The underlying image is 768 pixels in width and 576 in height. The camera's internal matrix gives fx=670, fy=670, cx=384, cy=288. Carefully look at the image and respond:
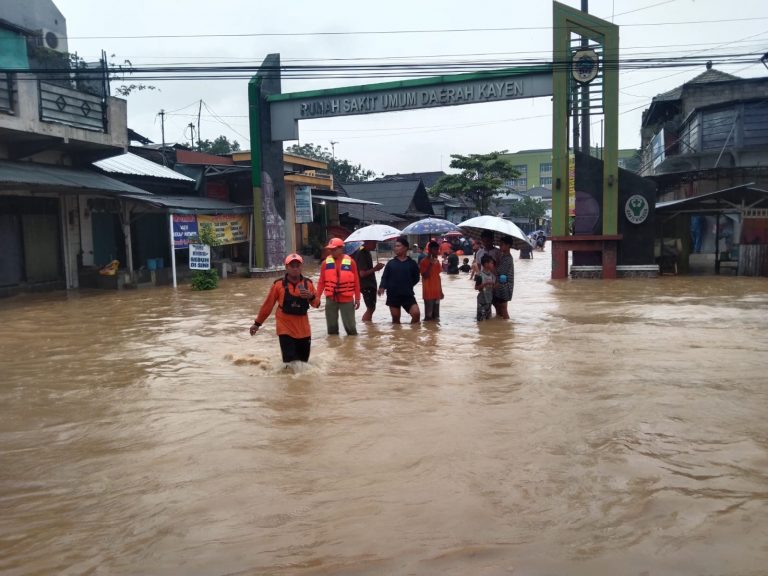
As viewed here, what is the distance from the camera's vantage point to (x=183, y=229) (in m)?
20.5

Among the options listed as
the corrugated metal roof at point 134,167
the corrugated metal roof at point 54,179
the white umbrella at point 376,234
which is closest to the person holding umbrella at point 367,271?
the white umbrella at point 376,234

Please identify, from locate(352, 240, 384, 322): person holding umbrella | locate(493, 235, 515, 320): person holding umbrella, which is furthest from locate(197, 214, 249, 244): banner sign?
locate(493, 235, 515, 320): person holding umbrella

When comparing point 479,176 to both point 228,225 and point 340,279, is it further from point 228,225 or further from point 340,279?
point 340,279

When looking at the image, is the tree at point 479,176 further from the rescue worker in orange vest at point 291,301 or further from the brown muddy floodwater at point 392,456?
the rescue worker in orange vest at point 291,301

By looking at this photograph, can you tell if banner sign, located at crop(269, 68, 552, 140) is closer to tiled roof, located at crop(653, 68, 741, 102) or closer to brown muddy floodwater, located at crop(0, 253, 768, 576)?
brown muddy floodwater, located at crop(0, 253, 768, 576)

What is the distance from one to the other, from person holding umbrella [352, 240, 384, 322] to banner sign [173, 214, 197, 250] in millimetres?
9996

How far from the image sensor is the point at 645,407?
628 centimetres

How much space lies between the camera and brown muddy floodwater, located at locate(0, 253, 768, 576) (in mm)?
3646

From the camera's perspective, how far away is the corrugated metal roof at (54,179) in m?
14.6

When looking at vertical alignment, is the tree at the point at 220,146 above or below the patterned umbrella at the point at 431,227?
above

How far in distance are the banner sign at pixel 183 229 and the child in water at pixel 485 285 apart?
450 inches

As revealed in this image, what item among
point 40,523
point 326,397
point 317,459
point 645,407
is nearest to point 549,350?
point 645,407

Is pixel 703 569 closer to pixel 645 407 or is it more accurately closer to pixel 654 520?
pixel 654 520

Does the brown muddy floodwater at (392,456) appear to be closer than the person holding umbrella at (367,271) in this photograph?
Yes
